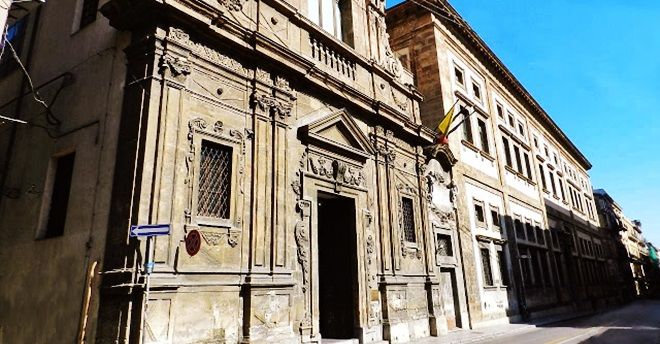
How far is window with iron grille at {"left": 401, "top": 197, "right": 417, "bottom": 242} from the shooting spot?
13.2 meters

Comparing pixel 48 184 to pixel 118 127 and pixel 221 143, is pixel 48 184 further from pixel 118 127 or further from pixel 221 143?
pixel 221 143

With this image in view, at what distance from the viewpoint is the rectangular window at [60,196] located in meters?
8.28

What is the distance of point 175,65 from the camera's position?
756cm

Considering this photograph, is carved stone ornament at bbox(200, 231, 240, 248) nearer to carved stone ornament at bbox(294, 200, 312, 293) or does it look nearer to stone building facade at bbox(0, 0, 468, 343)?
stone building facade at bbox(0, 0, 468, 343)

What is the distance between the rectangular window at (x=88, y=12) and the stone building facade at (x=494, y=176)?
1093cm

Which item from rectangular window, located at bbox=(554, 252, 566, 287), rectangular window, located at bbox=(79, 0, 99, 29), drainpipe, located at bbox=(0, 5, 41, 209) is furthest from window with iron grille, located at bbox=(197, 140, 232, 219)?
rectangular window, located at bbox=(554, 252, 566, 287)

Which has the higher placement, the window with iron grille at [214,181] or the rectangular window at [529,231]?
the rectangular window at [529,231]

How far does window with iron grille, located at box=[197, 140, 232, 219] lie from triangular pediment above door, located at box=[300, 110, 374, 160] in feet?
7.81

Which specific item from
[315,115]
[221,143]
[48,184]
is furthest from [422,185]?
[48,184]

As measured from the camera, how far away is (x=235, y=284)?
7.57 m

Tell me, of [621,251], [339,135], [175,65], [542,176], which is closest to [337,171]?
[339,135]

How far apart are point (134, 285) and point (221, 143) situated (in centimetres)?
307

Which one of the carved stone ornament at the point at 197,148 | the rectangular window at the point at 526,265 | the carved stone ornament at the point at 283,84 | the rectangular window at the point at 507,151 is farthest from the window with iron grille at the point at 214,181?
the rectangular window at the point at 507,151

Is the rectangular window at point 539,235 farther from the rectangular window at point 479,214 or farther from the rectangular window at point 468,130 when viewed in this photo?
the rectangular window at point 468,130
